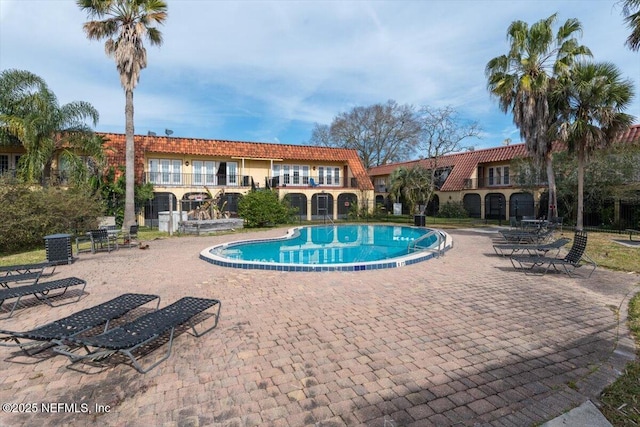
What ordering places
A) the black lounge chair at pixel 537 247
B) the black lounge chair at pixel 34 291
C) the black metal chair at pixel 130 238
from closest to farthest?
the black lounge chair at pixel 34 291, the black lounge chair at pixel 537 247, the black metal chair at pixel 130 238

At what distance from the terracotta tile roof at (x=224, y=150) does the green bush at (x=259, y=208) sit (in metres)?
6.59

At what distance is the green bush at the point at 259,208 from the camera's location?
70.1 ft

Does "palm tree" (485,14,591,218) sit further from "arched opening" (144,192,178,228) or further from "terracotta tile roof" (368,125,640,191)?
"arched opening" (144,192,178,228)

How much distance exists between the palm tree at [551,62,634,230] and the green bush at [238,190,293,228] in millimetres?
16067

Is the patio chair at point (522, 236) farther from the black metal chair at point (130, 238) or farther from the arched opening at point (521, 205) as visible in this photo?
the arched opening at point (521, 205)

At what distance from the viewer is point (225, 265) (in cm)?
906

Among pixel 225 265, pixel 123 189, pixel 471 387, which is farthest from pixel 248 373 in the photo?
pixel 123 189

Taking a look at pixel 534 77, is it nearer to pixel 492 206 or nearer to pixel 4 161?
pixel 492 206

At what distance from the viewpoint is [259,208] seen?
70.0 feet

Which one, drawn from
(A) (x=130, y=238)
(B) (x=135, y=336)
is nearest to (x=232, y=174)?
(A) (x=130, y=238)

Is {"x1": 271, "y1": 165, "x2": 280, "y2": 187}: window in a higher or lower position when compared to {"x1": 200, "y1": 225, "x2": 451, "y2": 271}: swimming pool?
higher

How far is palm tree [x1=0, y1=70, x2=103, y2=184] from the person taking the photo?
56.6 feet

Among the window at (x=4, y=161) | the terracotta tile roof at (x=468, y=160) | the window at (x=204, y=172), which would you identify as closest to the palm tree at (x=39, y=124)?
the window at (x=4, y=161)

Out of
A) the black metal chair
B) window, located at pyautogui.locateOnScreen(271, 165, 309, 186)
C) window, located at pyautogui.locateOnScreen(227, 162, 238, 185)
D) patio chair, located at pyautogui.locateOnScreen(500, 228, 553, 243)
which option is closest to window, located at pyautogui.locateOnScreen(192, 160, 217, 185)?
window, located at pyautogui.locateOnScreen(227, 162, 238, 185)
